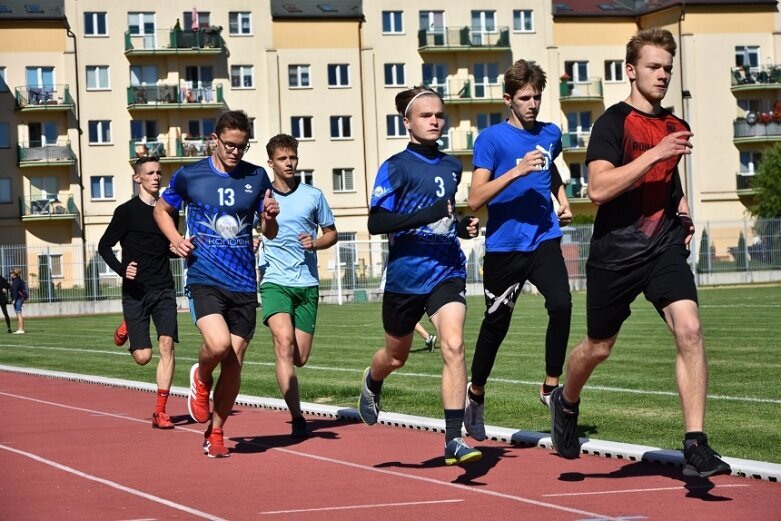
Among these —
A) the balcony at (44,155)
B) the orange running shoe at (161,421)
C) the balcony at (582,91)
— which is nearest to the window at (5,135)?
the balcony at (44,155)

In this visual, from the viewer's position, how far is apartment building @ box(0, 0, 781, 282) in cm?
7456

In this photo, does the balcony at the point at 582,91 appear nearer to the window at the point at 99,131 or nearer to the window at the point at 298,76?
the window at the point at 298,76

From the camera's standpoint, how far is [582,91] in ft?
264

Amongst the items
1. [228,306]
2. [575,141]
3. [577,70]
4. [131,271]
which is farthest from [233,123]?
[577,70]

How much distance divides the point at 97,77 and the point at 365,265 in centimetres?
2582

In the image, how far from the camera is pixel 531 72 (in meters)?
10.3

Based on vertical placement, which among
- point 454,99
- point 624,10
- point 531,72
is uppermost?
point 624,10

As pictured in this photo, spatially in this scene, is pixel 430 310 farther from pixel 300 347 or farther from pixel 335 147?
pixel 335 147

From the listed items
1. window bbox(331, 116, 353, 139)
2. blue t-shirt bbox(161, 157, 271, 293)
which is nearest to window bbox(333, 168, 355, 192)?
window bbox(331, 116, 353, 139)

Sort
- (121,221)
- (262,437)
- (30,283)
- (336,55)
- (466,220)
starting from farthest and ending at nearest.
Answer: (336,55), (30,283), (121,221), (262,437), (466,220)

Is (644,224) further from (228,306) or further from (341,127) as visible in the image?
(341,127)

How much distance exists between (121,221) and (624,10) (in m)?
70.6

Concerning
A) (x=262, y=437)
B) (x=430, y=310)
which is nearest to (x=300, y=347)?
(x=262, y=437)

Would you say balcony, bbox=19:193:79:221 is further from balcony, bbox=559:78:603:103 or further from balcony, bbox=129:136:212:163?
balcony, bbox=559:78:603:103
